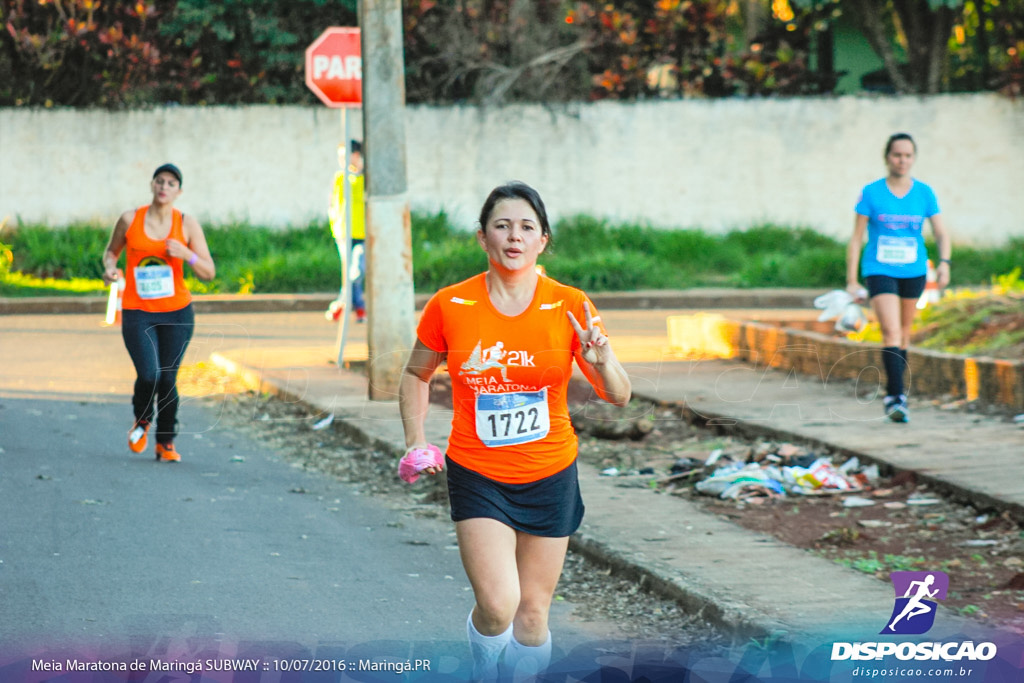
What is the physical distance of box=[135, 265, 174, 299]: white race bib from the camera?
27.4 feet

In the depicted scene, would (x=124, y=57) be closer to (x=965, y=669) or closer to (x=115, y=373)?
(x=115, y=373)

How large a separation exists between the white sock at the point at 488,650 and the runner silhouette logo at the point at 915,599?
1.58m

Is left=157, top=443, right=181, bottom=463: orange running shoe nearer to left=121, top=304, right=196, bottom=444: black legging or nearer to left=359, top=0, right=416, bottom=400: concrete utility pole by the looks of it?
left=121, top=304, right=196, bottom=444: black legging

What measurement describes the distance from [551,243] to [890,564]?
8.23 feet

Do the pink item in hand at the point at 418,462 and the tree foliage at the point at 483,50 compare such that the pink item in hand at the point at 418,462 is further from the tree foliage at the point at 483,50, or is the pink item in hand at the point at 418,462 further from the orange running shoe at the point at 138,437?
the tree foliage at the point at 483,50

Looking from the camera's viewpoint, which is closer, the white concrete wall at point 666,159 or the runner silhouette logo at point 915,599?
the runner silhouette logo at point 915,599

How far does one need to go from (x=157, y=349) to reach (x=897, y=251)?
477cm

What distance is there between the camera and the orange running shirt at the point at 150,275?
27.4 ft

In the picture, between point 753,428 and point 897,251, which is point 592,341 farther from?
point 897,251

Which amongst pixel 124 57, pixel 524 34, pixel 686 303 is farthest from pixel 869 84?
pixel 124 57

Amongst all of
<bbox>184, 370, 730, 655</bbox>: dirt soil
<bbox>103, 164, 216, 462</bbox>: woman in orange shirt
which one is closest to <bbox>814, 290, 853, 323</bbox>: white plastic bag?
<bbox>184, 370, 730, 655</bbox>: dirt soil

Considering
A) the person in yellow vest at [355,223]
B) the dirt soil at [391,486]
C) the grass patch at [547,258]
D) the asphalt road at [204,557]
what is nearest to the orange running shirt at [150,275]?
the asphalt road at [204,557]

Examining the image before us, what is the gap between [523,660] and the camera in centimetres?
426

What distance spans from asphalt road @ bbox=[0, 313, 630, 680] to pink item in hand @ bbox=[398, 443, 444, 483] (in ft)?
3.07
